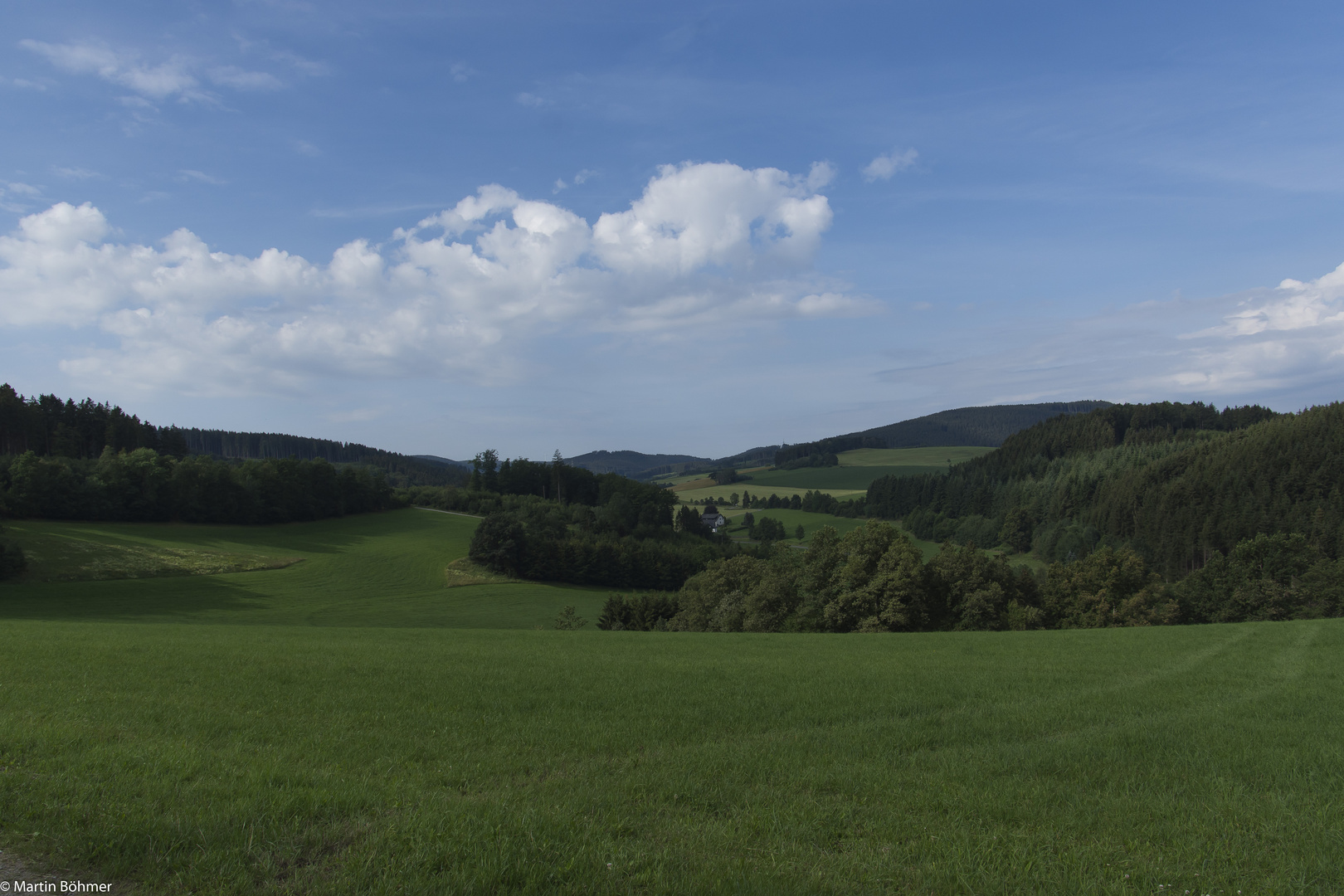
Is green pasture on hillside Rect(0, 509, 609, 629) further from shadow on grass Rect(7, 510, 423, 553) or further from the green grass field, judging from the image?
the green grass field

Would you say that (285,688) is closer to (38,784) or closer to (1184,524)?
(38,784)

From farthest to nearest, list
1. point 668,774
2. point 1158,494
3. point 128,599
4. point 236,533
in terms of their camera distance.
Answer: point 1158,494 → point 236,533 → point 128,599 → point 668,774

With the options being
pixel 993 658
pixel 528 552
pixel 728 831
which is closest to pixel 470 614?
pixel 528 552

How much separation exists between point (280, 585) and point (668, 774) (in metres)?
70.7

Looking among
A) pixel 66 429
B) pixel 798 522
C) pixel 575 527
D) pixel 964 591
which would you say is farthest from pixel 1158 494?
pixel 66 429

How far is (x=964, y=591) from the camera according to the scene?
3912 cm

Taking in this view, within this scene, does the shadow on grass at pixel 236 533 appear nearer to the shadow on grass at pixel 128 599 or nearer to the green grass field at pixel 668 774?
the shadow on grass at pixel 128 599

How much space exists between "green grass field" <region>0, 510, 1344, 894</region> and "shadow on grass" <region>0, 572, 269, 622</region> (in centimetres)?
4301

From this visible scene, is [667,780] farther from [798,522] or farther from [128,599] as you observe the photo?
[798,522]

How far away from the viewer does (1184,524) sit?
106 m

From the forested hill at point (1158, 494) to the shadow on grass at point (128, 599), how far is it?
8326cm

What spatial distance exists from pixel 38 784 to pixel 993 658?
65.6 feet

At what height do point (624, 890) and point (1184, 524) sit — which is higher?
point (624, 890)

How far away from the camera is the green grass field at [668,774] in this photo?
528cm
